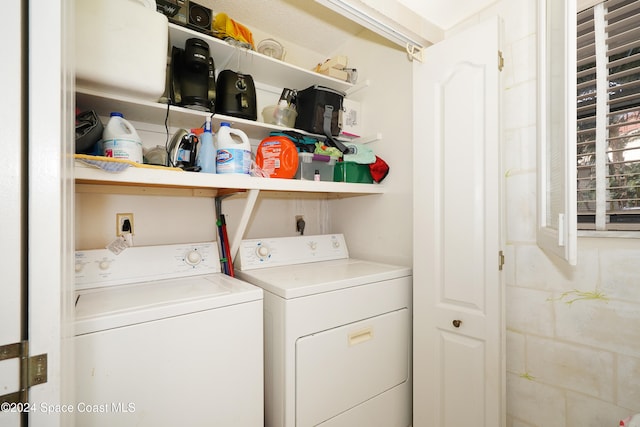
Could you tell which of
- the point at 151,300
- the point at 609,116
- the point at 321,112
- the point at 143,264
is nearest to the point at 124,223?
the point at 143,264

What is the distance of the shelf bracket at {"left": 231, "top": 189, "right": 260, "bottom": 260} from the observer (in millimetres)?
1568

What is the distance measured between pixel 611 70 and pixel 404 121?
979mm

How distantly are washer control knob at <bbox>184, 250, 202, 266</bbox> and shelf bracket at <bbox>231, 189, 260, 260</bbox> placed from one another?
0.70ft

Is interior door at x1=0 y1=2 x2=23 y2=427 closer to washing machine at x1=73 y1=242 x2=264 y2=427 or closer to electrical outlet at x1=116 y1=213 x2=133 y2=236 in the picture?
washing machine at x1=73 y1=242 x2=264 y2=427

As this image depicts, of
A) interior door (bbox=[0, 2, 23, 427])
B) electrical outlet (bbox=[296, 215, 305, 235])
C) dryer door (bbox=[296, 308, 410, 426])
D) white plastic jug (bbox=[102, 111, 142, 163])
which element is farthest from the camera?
electrical outlet (bbox=[296, 215, 305, 235])

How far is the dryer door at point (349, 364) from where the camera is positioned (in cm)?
137

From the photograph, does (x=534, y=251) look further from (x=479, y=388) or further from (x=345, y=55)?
(x=345, y=55)

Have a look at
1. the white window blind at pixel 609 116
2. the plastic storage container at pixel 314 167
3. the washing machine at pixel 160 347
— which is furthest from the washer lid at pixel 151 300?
the white window blind at pixel 609 116

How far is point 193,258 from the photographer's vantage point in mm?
1605

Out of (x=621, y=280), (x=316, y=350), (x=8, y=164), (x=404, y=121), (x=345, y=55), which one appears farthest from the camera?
(x=345, y=55)

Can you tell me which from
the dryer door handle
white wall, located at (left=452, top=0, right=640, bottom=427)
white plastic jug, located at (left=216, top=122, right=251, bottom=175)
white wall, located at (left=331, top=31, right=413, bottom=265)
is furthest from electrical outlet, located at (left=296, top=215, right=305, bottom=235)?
white wall, located at (left=452, top=0, right=640, bottom=427)

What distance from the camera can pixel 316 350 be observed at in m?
1.40

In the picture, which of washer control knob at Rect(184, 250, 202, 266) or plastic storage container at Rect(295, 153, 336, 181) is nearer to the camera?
washer control knob at Rect(184, 250, 202, 266)

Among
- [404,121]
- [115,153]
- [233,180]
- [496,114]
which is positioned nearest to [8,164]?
[115,153]
